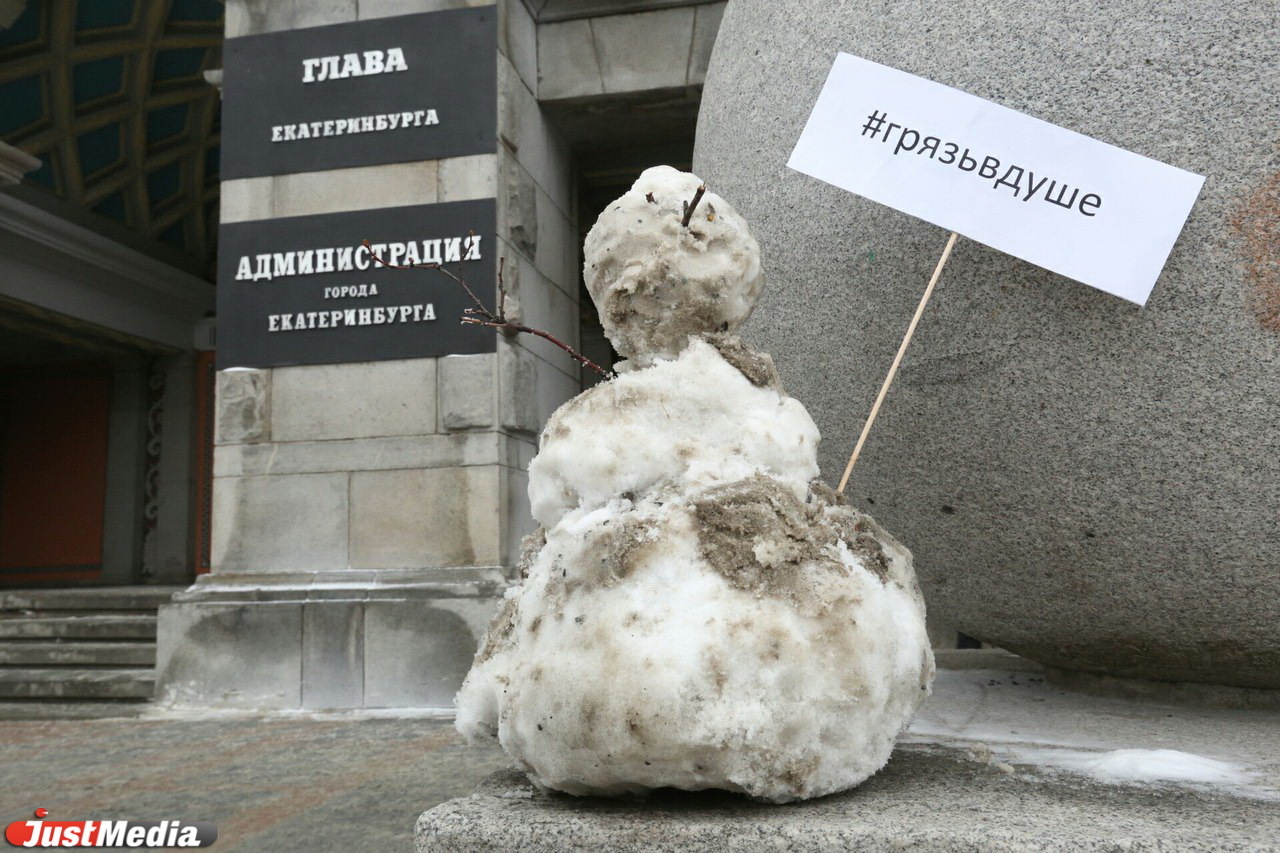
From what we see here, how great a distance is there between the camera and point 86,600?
264 inches

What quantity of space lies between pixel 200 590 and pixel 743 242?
13.8 ft

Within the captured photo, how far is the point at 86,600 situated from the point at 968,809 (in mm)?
6938

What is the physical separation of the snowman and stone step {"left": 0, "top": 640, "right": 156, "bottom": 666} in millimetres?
4934

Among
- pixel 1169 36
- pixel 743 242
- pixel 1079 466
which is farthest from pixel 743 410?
pixel 1169 36

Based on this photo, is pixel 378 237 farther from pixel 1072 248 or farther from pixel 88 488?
pixel 88 488

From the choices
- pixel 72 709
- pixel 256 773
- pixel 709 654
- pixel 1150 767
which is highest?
pixel 709 654

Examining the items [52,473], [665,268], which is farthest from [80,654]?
[52,473]

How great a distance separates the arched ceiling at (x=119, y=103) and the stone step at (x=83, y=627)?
4.12m

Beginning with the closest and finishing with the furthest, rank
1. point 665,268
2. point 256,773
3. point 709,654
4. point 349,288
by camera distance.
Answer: point 709,654
point 665,268
point 256,773
point 349,288

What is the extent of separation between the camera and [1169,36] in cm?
165

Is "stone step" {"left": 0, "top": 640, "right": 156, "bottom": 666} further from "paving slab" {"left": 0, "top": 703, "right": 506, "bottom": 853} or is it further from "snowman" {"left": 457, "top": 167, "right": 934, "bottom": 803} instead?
"snowman" {"left": 457, "top": 167, "right": 934, "bottom": 803}

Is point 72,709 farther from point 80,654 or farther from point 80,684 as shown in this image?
point 80,654

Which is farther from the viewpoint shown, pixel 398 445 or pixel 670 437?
pixel 398 445

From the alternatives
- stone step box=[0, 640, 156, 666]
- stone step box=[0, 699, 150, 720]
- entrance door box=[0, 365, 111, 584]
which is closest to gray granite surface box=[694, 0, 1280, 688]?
stone step box=[0, 699, 150, 720]
